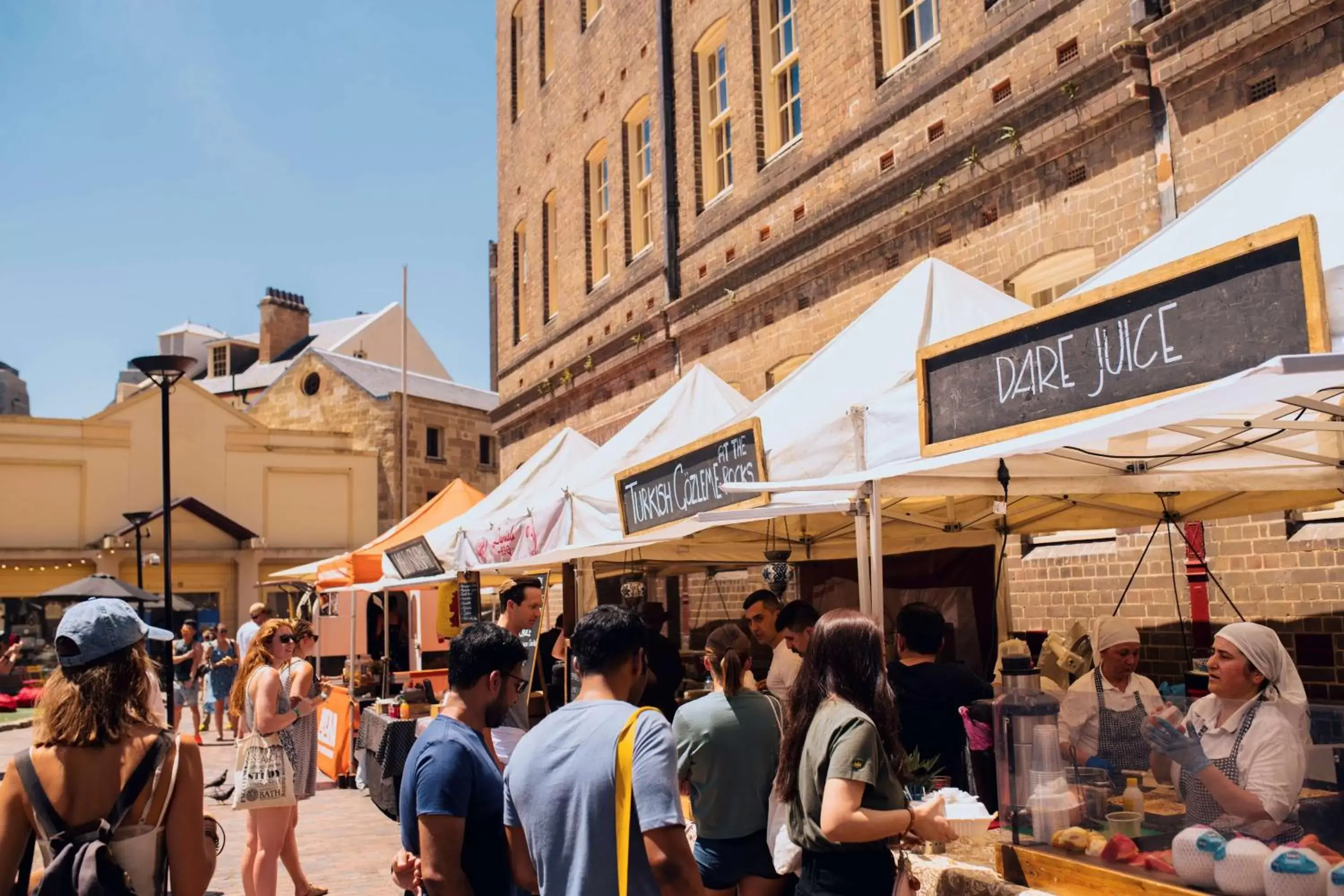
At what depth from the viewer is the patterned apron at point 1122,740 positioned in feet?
12.0

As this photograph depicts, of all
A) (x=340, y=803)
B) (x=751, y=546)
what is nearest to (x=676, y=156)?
(x=751, y=546)

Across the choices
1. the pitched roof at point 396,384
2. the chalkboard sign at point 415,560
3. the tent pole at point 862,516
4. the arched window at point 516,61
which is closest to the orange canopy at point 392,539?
the chalkboard sign at point 415,560

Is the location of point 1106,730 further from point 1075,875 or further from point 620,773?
point 620,773

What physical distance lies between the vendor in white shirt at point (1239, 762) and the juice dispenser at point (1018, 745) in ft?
1.25

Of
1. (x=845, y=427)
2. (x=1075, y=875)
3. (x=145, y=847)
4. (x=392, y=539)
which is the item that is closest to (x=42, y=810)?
(x=145, y=847)

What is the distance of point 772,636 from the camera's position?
8320mm

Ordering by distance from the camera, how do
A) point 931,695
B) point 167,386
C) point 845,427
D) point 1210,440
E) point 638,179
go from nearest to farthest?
point 931,695 < point 1210,440 < point 845,427 < point 167,386 < point 638,179

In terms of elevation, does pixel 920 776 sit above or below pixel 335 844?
above

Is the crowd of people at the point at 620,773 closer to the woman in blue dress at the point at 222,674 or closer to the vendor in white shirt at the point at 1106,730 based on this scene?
the vendor in white shirt at the point at 1106,730

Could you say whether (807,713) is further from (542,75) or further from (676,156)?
(542,75)

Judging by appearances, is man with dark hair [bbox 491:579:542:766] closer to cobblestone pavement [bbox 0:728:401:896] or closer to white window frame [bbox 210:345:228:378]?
cobblestone pavement [bbox 0:728:401:896]

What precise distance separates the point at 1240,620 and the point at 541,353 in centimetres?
1545

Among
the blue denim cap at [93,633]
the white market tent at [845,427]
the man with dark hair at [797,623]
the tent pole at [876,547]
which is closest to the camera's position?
the blue denim cap at [93,633]

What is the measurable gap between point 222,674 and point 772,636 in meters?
12.7
